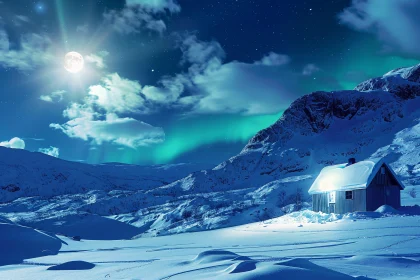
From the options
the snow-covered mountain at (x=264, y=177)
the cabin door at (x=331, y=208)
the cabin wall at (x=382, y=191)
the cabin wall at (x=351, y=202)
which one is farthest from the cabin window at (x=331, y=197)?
the snow-covered mountain at (x=264, y=177)

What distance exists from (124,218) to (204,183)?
57.4 metres

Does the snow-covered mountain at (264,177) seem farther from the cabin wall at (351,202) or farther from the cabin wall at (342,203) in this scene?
the cabin wall at (351,202)

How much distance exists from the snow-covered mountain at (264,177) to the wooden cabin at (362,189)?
36.7ft

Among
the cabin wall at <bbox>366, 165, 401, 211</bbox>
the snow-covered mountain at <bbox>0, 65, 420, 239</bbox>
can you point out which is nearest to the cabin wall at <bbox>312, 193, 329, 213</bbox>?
the cabin wall at <bbox>366, 165, 401, 211</bbox>

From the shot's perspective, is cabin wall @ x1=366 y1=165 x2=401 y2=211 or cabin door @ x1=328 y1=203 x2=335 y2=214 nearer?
cabin wall @ x1=366 y1=165 x2=401 y2=211

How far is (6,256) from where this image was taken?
16.1 metres

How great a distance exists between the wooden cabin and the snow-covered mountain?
441 inches

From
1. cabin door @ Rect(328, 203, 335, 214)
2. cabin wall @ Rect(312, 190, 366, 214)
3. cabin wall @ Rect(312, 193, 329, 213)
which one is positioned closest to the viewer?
cabin wall @ Rect(312, 190, 366, 214)

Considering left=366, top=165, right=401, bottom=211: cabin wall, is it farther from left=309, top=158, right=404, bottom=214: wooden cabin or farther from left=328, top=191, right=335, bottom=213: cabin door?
left=328, top=191, right=335, bottom=213: cabin door

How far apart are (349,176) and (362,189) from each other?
209cm

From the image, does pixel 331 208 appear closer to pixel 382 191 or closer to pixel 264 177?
pixel 382 191

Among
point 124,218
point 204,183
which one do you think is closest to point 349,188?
point 124,218

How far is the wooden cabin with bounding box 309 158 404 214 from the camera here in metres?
25.5

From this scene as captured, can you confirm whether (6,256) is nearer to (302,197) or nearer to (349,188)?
(349,188)
